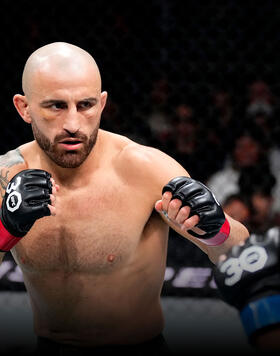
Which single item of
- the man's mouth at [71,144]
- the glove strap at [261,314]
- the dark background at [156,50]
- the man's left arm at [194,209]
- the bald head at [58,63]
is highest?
the dark background at [156,50]

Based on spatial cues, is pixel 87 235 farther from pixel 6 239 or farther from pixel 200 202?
pixel 200 202

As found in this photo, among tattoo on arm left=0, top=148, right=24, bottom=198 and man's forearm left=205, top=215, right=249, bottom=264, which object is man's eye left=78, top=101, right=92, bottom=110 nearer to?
tattoo on arm left=0, top=148, right=24, bottom=198

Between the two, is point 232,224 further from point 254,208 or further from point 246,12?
point 246,12

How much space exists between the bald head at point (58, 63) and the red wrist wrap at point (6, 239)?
277mm

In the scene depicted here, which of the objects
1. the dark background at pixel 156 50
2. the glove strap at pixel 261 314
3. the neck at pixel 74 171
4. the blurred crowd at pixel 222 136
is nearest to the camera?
the glove strap at pixel 261 314

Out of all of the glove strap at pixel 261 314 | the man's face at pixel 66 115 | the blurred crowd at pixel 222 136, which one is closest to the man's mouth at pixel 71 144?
the man's face at pixel 66 115

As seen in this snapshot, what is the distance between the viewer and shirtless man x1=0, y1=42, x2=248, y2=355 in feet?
3.74

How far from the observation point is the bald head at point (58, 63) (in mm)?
1138

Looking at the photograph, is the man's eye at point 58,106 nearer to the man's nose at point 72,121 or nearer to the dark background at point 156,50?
the man's nose at point 72,121

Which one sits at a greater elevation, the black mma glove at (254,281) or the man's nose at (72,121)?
the man's nose at (72,121)

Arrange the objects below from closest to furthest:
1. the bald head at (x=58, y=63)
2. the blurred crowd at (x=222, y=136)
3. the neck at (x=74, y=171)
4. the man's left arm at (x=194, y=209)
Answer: the man's left arm at (x=194, y=209), the bald head at (x=58, y=63), the neck at (x=74, y=171), the blurred crowd at (x=222, y=136)

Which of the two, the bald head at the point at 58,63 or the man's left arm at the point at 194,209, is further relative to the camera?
the bald head at the point at 58,63

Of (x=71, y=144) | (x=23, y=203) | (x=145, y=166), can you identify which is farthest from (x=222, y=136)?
(x=23, y=203)

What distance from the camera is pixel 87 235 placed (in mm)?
1217
